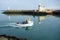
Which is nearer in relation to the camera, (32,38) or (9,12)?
(32,38)

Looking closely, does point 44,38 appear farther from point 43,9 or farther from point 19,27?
point 43,9

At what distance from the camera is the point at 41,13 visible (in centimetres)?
1277

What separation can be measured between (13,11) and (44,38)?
8632 mm

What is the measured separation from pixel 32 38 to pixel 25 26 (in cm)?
193

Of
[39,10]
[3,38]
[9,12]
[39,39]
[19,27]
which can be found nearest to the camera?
[3,38]

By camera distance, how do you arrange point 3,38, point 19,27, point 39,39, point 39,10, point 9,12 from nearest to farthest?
point 3,38
point 39,39
point 19,27
point 39,10
point 9,12

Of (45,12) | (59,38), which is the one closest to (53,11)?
(45,12)

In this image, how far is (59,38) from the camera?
211 inches

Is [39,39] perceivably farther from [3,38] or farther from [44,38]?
[3,38]

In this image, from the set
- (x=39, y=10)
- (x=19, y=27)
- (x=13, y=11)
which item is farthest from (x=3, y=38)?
(x=13, y=11)

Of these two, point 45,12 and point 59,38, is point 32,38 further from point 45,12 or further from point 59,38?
point 45,12

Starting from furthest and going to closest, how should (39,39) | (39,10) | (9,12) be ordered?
(9,12) < (39,10) < (39,39)

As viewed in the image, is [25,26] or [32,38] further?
[25,26]

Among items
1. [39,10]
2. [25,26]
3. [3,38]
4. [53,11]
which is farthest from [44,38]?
[53,11]
